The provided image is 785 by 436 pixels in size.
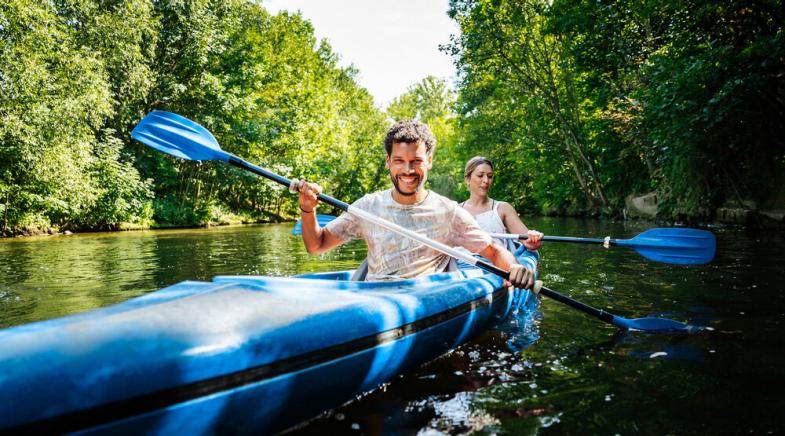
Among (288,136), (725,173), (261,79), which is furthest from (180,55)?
(725,173)

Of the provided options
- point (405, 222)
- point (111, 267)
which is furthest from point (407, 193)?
point (111, 267)

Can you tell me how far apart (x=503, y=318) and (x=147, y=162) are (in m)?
17.5

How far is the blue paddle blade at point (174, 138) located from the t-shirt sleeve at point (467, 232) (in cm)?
187

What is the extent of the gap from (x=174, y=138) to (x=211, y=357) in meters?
2.77

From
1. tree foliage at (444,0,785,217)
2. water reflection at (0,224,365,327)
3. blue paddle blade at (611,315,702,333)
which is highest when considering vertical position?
tree foliage at (444,0,785,217)

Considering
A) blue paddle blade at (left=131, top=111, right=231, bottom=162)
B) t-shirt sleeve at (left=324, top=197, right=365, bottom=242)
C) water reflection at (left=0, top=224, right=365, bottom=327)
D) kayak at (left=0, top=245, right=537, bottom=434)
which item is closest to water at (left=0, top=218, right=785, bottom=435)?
water reflection at (left=0, top=224, right=365, bottom=327)

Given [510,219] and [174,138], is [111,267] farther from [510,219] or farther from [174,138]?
[510,219]

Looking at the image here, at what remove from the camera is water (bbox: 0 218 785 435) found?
1989 millimetres

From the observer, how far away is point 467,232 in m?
2.95

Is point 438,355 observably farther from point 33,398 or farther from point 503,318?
point 33,398

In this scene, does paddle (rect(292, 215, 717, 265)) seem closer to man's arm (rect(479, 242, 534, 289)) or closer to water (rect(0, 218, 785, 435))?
water (rect(0, 218, 785, 435))

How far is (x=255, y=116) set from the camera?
20516 millimetres

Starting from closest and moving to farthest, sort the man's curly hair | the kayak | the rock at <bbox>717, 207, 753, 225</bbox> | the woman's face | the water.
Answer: the kayak
the water
the man's curly hair
the woman's face
the rock at <bbox>717, 207, 753, 225</bbox>

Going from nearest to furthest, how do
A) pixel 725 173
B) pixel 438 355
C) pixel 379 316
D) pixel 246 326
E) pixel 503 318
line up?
1. pixel 246 326
2. pixel 379 316
3. pixel 438 355
4. pixel 503 318
5. pixel 725 173
